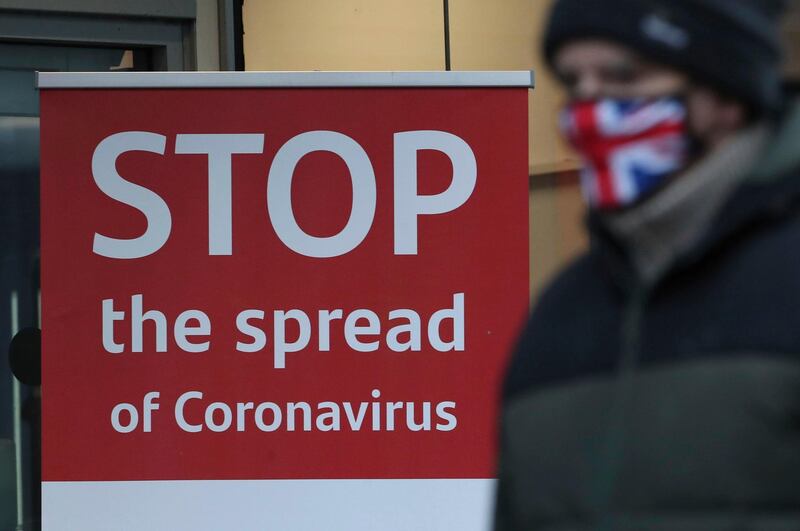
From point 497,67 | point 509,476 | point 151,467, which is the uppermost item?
point 497,67

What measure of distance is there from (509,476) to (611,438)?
0.17 meters

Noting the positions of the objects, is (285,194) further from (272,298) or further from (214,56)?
(214,56)

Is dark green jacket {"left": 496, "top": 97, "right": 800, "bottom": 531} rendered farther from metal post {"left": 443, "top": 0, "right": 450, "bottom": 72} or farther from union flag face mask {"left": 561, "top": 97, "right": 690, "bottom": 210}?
metal post {"left": 443, "top": 0, "right": 450, "bottom": 72}

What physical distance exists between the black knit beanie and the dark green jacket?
6 centimetres

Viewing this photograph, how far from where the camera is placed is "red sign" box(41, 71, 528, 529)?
319cm

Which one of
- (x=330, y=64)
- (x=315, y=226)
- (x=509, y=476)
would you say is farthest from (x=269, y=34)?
(x=509, y=476)

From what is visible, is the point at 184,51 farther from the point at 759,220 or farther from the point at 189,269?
the point at 759,220

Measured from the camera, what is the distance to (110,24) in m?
5.02

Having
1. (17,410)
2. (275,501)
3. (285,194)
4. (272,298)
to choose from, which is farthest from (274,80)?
(17,410)

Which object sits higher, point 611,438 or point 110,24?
point 110,24

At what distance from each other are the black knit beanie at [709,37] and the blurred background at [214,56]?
3463 mm

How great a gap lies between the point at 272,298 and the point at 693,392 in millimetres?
2100

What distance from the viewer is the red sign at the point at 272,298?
319cm

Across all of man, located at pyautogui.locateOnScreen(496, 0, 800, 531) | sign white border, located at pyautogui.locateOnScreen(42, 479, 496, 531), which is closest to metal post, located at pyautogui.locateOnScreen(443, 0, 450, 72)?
sign white border, located at pyautogui.locateOnScreen(42, 479, 496, 531)
